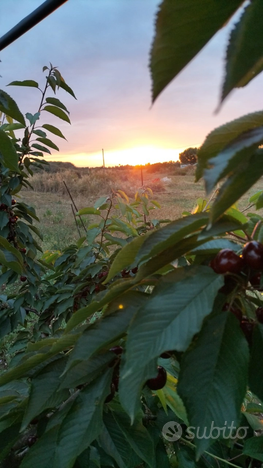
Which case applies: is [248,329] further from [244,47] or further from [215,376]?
[244,47]

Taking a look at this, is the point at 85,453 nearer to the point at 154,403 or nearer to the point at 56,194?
the point at 154,403

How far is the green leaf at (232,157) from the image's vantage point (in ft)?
0.66

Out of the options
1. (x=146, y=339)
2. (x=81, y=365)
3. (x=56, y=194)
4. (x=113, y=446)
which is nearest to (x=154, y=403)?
(x=113, y=446)

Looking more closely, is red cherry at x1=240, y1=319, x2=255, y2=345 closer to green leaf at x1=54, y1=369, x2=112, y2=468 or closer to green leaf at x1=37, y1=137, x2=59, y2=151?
green leaf at x1=54, y1=369, x2=112, y2=468

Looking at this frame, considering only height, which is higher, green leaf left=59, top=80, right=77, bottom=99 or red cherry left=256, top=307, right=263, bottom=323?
green leaf left=59, top=80, right=77, bottom=99

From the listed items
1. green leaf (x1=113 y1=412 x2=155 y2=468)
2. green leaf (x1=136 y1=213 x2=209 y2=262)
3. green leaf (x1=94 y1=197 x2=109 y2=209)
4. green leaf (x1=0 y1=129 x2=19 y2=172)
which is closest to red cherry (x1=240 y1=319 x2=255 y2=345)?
green leaf (x1=136 y1=213 x2=209 y2=262)

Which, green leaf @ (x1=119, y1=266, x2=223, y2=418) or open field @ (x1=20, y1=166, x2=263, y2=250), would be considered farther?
open field @ (x1=20, y1=166, x2=263, y2=250)

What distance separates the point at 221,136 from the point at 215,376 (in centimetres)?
19

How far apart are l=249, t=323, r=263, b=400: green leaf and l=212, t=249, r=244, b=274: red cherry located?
60 millimetres

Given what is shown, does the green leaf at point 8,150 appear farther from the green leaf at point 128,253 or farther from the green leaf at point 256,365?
the green leaf at point 256,365

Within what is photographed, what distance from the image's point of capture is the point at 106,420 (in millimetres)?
476

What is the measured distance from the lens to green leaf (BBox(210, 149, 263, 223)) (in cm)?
23

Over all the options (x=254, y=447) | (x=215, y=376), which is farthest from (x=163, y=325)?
(x=254, y=447)

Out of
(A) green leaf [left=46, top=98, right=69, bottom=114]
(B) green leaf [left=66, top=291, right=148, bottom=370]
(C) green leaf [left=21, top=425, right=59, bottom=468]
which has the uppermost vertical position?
(A) green leaf [left=46, top=98, right=69, bottom=114]
